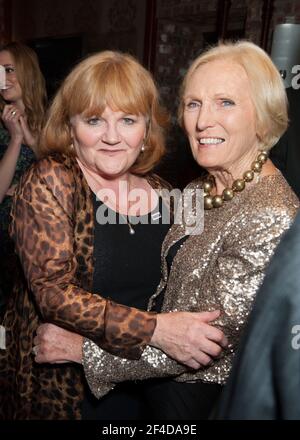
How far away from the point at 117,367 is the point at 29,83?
1844 mm

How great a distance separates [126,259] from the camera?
1.43 m

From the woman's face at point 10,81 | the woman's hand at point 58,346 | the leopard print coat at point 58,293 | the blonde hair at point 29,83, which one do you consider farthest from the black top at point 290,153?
the woman's face at point 10,81

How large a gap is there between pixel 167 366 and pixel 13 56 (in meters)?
2.02

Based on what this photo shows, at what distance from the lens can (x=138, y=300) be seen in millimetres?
1438

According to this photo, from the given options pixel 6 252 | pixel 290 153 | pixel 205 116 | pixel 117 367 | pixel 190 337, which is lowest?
pixel 6 252

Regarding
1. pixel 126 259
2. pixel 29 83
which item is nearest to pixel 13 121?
pixel 29 83

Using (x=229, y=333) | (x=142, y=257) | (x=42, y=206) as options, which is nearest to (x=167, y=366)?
(x=229, y=333)

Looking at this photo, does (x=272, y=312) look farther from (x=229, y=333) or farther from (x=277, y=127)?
(x=277, y=127)

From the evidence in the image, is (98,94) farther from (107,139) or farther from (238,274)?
(238,274)

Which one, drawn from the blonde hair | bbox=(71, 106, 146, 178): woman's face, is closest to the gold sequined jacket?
bbox=(71, 106, 146, 178): woman's face

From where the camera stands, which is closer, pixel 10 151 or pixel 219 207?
pixel 219 207

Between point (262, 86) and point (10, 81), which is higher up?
point (262, 86)

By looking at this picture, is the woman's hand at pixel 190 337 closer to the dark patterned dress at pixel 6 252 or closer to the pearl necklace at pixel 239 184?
the pearl necklace at pixel 239 184

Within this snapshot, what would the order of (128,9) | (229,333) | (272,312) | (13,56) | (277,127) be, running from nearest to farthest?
(272,312), (229,333), (277,127), (13,56), (128,9)
